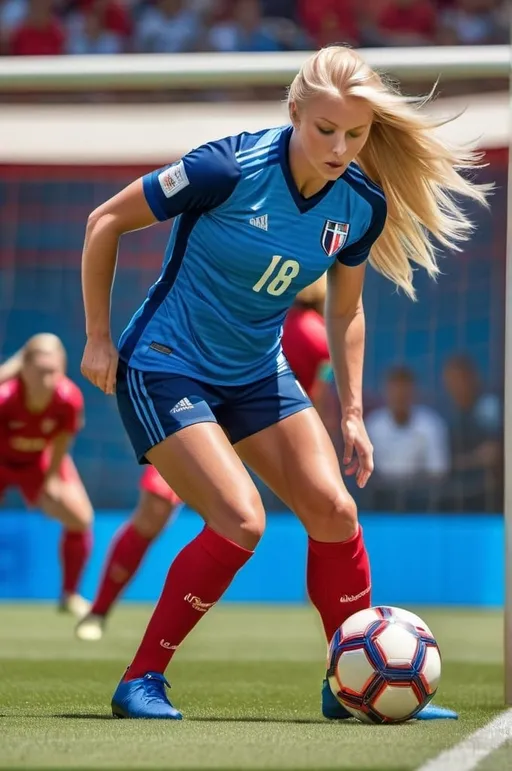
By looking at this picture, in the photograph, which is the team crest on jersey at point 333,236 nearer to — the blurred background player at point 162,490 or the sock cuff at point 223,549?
the sock cuff at point 223,549

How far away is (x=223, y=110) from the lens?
11570 mm

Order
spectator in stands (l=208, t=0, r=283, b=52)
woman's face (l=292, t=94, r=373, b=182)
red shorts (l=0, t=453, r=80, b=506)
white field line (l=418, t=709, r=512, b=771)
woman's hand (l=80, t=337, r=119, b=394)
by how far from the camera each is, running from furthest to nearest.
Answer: spectator in stands (l=208, t=0, r=283, b=52), red shorts (l=0, t=453, r=80, b=506), woman's hand (l=80, t=337, r=119, b=394), woman's face (l=292, t=94, r=373, b=182), white field line (l=418, t=709, r=512, b=771)

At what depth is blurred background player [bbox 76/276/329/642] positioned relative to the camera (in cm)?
698

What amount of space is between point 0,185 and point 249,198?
10166 millimetres

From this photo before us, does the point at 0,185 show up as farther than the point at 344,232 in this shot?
Yes

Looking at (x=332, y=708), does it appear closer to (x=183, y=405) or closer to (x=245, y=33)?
(x=183, y=405)

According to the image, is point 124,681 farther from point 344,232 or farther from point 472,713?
point 344,232

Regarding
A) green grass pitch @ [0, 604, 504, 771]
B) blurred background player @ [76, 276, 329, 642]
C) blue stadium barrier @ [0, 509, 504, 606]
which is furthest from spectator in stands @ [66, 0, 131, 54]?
blurred background player @ [76, 276, 329, 642]

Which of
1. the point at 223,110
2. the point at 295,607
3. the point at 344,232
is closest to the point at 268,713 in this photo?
the point at 344,232

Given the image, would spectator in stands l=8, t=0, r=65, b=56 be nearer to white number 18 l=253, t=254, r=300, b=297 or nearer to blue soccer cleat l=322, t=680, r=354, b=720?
white number 18 l=253, t=254, r=300, b=297

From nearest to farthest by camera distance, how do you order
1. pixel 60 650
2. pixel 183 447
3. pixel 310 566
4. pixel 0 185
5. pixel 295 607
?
pixel 183 447, pixel 310 566, pixel 60 650, pixel 295 607, pixel 0 185

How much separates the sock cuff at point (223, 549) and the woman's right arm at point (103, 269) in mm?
532

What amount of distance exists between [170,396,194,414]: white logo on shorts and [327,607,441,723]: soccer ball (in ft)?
2.61

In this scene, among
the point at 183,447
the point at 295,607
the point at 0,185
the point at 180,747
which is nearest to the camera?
the point at 180,747
